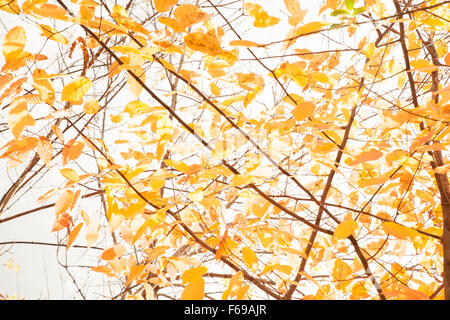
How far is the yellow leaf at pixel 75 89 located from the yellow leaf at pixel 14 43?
99 millimetres

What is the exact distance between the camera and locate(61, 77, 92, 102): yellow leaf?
66 centimetres

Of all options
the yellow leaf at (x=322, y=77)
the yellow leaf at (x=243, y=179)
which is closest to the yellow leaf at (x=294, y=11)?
the yellow leaf at (x=322, y=77)

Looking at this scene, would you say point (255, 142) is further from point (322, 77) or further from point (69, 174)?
point (69, 174)

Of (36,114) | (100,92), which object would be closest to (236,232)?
(100,92)

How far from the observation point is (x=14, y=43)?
24.7 inches

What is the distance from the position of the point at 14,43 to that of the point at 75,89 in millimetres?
122

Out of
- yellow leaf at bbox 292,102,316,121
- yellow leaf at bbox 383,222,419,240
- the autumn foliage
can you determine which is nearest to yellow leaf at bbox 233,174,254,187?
the autumn foliage

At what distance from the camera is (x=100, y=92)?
1.26 m

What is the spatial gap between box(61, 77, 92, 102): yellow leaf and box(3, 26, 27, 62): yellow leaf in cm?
10

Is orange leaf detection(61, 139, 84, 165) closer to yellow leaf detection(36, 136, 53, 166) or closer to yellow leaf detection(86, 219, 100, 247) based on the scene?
yellow leaf detection(36, 136, 53, 166)

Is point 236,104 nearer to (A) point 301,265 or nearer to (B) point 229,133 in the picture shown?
(B) point 229,133

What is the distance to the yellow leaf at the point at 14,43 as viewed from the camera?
623mm
